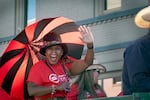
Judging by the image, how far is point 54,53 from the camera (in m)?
5.05

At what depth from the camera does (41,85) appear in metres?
4.95

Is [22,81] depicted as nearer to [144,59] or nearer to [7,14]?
[144,59]

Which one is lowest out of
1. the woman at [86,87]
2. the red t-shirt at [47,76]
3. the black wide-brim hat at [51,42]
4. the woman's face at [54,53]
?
the woman at [86,87]

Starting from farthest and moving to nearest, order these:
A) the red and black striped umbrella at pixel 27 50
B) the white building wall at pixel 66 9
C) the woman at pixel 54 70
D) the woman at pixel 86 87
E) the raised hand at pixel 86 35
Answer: the white building wall at pixel 66 9 → the woman at pixel 86 87 → the red and black striped umbrella at pixel 27 50 → the raised hand at pixel 86 35 → the woman at pixel 54 70

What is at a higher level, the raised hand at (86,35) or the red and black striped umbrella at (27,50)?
the raised hand at (86,35)

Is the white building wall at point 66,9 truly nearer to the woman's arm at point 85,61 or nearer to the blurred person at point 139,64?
the woman's arm at point 85,61

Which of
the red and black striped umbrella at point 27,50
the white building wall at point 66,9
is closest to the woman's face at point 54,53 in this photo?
the red and black striped umbrella at point 27,50

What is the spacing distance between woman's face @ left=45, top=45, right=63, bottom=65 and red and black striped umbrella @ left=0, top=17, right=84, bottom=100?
1.25 ft

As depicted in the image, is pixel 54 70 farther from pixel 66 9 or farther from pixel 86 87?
pixel 66 9

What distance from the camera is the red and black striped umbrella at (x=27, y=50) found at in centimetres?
556

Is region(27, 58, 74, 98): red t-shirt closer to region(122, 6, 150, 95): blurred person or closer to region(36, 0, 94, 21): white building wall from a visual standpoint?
region(122, 6, 150, 95): blurred person

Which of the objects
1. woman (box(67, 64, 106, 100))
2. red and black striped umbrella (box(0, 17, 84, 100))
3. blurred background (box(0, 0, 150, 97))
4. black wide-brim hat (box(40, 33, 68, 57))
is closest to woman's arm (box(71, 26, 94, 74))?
black wide-brim hat (box(40, 33, 68, 57))

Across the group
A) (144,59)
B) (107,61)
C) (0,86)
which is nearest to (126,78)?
(144,59)

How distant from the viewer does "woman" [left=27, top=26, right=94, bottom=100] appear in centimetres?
488
